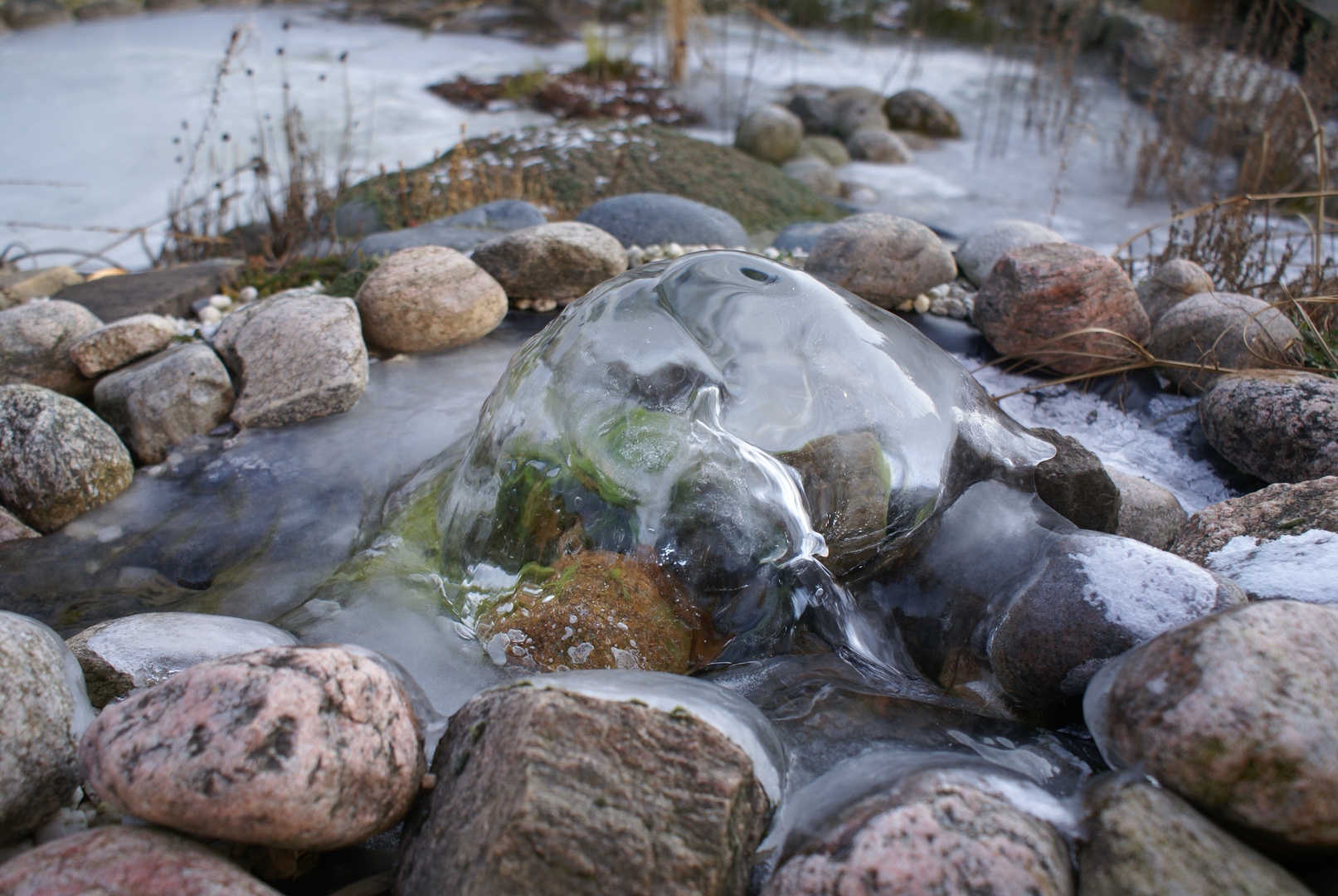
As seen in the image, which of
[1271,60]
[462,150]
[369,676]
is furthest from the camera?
[1271,60]

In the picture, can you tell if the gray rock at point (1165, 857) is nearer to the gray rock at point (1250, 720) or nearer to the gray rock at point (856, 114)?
the gray rock at point (1250, 720)

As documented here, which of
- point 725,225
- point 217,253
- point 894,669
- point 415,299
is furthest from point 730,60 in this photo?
point 894,669

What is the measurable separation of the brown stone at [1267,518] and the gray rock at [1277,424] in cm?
66

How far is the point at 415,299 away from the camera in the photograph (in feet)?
12.6

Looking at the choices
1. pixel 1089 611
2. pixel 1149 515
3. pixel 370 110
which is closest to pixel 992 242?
pixel 1149 515

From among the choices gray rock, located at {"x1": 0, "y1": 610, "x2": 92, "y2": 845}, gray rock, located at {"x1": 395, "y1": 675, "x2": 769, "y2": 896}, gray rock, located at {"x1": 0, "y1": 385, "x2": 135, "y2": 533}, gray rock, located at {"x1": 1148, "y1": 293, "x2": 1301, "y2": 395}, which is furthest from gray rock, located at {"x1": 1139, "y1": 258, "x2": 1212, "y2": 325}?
gray rock, located at {"x1": 0, "y1": 385, "x2": 135, "y2": 533}

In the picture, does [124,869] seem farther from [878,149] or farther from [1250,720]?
[878,149]

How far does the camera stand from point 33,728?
160 cm

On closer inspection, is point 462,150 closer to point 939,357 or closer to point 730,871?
point 939,357

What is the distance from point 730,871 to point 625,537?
103 cm

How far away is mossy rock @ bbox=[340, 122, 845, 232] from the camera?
21.0 feet

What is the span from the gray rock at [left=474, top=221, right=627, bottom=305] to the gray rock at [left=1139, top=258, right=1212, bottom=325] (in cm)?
285

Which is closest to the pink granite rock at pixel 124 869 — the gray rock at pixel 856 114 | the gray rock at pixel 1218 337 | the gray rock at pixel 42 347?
the gray rock at pixel 42 347

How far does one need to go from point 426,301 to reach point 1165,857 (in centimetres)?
351
